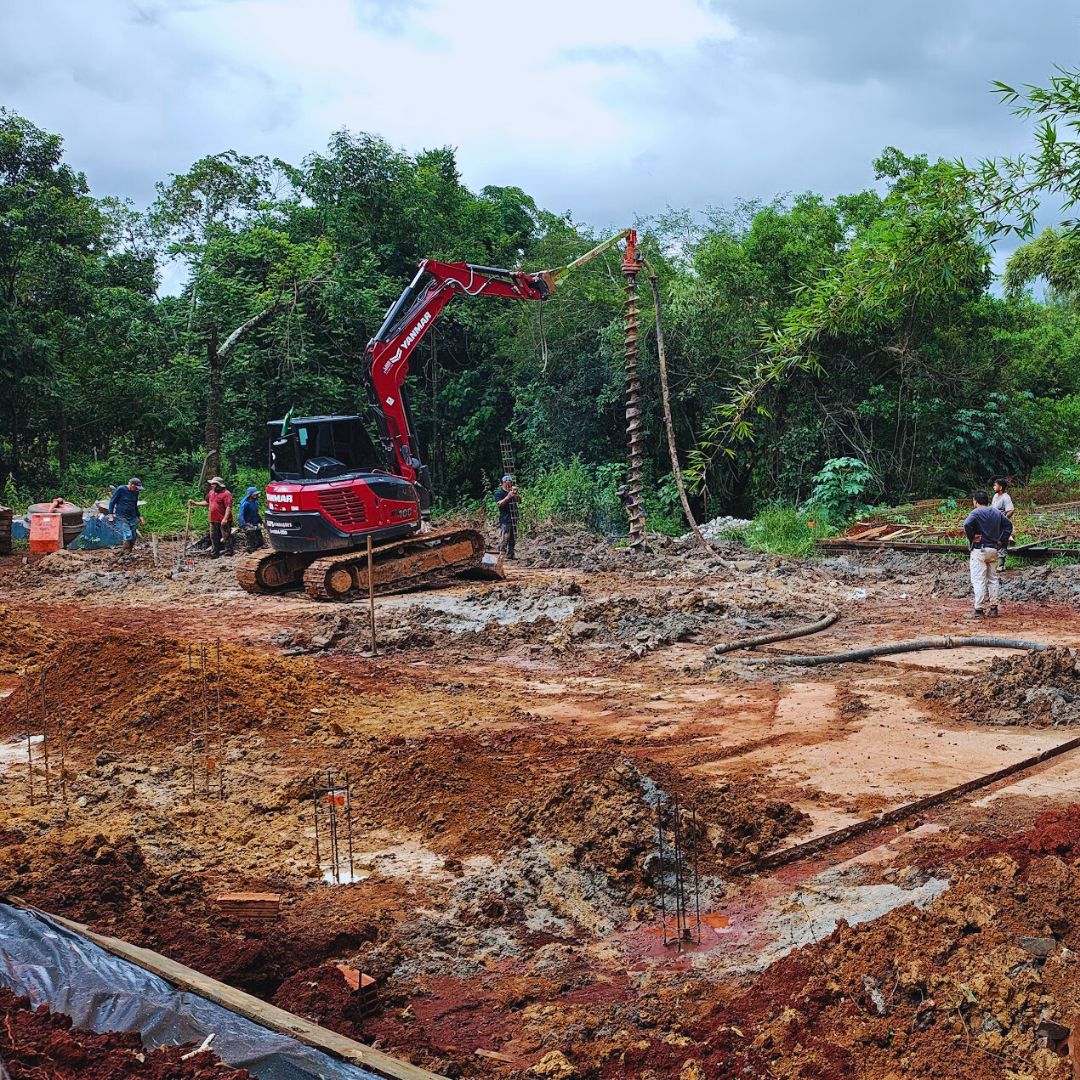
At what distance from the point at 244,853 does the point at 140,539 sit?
66.3 feet

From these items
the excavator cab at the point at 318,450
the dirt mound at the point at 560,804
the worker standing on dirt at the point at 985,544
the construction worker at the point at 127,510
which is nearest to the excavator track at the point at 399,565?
the excavator cab at the point at 318,450

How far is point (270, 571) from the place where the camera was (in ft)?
54.7

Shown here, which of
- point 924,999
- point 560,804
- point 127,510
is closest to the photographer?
point 924,999

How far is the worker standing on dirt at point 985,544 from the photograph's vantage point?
502 inches

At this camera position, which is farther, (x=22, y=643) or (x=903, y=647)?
(x=22, y=643)

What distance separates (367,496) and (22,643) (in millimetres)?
5113

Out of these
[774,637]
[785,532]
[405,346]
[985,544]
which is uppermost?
[405,346]

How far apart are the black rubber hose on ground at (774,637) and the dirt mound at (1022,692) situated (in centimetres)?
254

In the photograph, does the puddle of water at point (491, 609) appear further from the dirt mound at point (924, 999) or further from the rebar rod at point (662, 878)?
the dirt mound at point (924, 999)

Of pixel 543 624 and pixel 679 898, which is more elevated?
pixel 543 624

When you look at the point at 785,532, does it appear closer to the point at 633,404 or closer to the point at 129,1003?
the point at 633,404

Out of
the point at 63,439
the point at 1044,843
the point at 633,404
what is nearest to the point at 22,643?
the point at 1044,843

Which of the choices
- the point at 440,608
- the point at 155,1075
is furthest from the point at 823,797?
the point at 440,608

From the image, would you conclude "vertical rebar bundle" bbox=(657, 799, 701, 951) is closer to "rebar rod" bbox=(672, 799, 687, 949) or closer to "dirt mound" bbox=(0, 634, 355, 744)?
"rebar rod" bbox=(672, 799, 687, 949)
